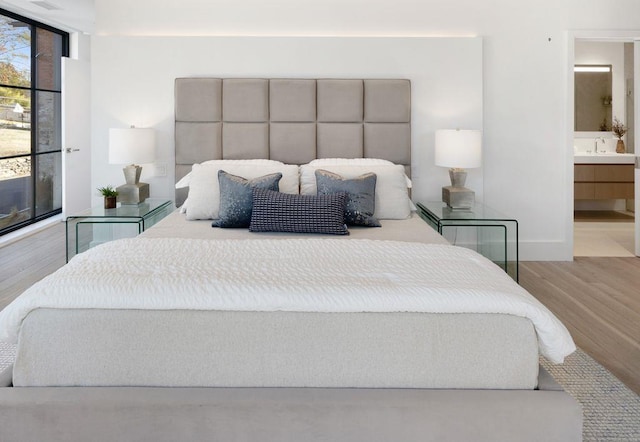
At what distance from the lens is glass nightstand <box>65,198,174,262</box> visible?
12.3 feet

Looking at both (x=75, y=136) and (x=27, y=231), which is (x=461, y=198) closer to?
(x=27, y=231)

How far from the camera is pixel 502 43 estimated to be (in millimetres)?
4715

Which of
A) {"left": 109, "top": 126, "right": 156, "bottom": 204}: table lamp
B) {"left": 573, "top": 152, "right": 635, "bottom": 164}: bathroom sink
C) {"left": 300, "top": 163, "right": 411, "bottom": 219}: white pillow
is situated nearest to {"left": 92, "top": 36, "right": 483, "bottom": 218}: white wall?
{"left": 109, "top": 126, "right": 156, "bottom": 204}: table lamp

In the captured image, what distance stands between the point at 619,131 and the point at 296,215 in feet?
18.5

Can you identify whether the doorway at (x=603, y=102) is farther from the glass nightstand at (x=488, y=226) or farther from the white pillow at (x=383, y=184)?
the white pillow at (x=383, y=184)

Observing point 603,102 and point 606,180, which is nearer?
point 606,180

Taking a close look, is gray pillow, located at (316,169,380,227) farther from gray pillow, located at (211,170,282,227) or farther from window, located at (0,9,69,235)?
window, located at (0,9,69,235)

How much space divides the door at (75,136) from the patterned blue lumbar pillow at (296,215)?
426 centimetres

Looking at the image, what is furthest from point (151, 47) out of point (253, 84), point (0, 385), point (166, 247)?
point (0, 385)

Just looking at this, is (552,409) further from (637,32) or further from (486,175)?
(637,32)

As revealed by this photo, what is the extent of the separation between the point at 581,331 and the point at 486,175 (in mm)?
1873

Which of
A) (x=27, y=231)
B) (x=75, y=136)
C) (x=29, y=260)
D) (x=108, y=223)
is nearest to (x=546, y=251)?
(x=108, y=223)

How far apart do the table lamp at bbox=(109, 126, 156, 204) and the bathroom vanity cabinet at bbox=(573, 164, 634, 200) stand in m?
4.91

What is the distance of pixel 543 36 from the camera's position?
15.5 feet
